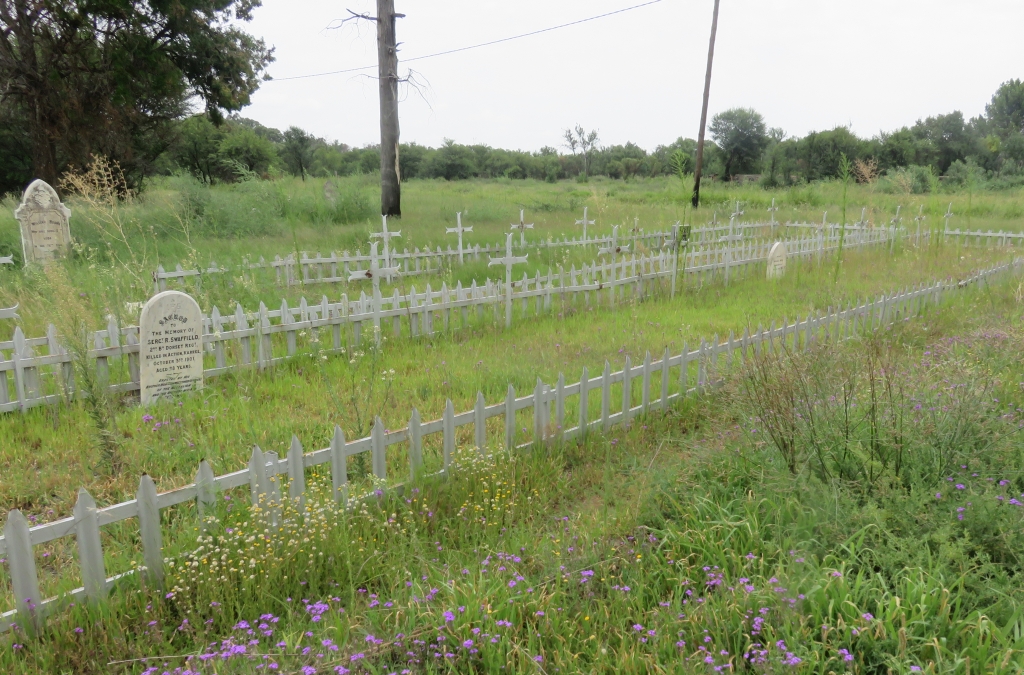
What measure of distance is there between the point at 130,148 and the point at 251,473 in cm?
2081

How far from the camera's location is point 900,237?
1538 cm

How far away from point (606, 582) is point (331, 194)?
52.8 ft

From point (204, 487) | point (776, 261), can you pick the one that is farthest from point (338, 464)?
point (776, 261)

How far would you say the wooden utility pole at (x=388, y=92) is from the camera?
14016 millimetres

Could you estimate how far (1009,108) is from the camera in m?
50.1

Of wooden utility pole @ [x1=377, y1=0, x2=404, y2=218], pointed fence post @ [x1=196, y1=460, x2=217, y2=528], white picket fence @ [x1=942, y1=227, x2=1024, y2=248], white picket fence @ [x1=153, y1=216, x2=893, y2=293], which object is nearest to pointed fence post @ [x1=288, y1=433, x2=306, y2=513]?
pointed fence post @ [x1=196, y1=460, x2=217, y2=528]

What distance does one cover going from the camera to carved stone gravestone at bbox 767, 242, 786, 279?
1102 cm

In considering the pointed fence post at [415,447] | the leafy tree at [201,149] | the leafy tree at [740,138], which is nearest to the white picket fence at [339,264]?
the pointed fence post at [415,447]

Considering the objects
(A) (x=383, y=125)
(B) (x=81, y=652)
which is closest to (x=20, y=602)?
(B) (x=81, y=652)

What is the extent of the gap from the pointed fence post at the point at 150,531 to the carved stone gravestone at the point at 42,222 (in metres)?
9.55

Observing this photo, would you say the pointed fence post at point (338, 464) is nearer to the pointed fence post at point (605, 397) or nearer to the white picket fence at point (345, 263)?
the pointed fence post at point (605, 397)

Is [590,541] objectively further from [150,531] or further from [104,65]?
[104,65]

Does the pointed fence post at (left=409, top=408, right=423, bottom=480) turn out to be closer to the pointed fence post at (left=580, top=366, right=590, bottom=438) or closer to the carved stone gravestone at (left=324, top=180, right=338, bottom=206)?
the pointed fence post at (left=580, top=366, right=590, bottom=438)

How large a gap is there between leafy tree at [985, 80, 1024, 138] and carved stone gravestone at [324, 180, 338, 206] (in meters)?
51.5
